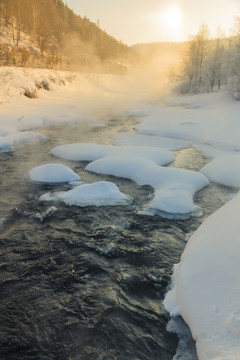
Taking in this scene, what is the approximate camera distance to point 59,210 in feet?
13.4

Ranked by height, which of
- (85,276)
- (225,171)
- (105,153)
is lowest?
(85,276)

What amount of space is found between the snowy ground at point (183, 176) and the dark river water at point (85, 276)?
24cm

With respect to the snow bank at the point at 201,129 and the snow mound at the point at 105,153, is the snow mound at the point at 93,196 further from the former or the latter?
the snow bank at the point at 201,129

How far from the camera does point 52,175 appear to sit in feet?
17.3

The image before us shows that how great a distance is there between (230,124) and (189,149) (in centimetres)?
330

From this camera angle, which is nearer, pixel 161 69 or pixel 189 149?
pixel 189 149

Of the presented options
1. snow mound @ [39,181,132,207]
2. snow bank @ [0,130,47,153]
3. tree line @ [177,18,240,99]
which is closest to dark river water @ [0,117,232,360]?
snow mound @ [39,181,132,207]

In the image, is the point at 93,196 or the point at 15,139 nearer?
the point at 93,196

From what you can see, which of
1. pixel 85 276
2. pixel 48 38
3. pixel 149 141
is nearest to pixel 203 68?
pixel 48 38

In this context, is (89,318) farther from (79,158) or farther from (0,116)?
(0,116)

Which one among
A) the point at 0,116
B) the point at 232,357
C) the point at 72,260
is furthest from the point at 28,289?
the point at 0,116

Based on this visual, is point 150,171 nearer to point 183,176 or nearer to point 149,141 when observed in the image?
point 183,176

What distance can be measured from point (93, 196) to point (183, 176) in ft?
6.24

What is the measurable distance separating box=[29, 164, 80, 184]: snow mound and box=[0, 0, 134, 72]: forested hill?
48.7 ft
